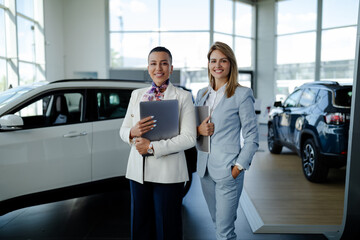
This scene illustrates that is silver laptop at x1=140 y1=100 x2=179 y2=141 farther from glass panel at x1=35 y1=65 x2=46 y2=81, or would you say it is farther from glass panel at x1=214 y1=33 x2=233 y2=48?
glass panel at x1=214 y1=33 x2=233 y2=48

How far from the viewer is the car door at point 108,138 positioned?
304 centimetres

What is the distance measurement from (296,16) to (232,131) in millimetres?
13437

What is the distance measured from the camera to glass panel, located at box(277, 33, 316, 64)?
42.9 feet

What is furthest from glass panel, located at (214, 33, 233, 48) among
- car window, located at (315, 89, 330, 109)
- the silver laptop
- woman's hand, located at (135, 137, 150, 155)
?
woman's hand, located at (135, 137, 150, 155)

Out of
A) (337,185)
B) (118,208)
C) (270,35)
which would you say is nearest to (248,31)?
(270,35)

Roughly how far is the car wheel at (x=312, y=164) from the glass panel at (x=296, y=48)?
9.54 m

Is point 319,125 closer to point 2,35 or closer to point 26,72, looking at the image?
point 2,35

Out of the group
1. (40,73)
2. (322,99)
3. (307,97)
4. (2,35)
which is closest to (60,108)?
(322,99)

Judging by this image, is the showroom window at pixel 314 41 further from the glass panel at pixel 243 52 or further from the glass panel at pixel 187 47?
the glass panel at pixel 187 47

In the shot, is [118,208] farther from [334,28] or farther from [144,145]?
[334,28]

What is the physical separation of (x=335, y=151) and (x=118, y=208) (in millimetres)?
2838

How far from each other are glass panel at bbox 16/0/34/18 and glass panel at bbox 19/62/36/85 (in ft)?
5.72

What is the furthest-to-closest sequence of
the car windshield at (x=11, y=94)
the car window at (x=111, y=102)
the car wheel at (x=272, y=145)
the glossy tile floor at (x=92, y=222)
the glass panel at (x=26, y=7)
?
the glass panel at (x=26, y=7)
the car wheel at (x=272, y=145)
the car window at (x=111, y=102)
the glossy tile floor at (x=92, y=222)
the car windshield at (x=11, y=94)

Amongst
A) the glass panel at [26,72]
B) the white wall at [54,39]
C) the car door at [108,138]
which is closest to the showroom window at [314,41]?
the white wall at [54,39]
